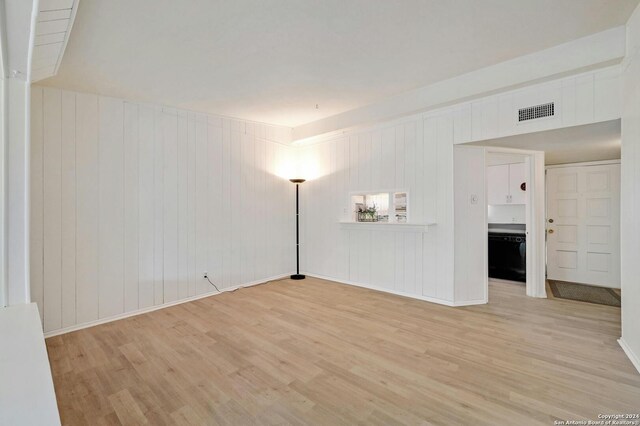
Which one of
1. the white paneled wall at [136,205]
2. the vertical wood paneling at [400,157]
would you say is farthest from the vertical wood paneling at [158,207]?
the vertical wood paneling at [400,157]

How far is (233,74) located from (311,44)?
1009mm

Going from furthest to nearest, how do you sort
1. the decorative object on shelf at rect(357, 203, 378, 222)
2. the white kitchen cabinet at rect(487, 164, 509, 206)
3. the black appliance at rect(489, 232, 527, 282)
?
the white kitchen cabinet at rect(487, 164, 509, 206) < the black appliance at rect(489, 232, 527, 282) < the decorative object on shelf at rect(357, 203, 378, 222)

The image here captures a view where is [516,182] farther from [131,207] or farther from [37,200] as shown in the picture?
[37,200]

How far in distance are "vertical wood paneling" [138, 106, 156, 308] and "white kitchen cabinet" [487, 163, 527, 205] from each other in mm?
5730

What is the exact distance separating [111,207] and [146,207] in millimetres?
377

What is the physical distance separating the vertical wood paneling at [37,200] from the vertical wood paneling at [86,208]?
30 cm

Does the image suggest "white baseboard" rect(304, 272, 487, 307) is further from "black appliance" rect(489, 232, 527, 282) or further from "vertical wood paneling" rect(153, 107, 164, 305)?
"vertical wood paneling" rect(153, 107, 164, 305)

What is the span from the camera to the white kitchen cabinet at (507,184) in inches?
213

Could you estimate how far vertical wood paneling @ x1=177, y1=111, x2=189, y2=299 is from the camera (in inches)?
164

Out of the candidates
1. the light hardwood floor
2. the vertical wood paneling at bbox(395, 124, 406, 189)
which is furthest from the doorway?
the light hardwood floor

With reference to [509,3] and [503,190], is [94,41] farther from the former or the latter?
[503,190]

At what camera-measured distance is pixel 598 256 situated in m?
4.86

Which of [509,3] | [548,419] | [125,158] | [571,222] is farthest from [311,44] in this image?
[571,222]

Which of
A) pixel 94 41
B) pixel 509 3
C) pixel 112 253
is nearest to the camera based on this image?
pixel 509 3
